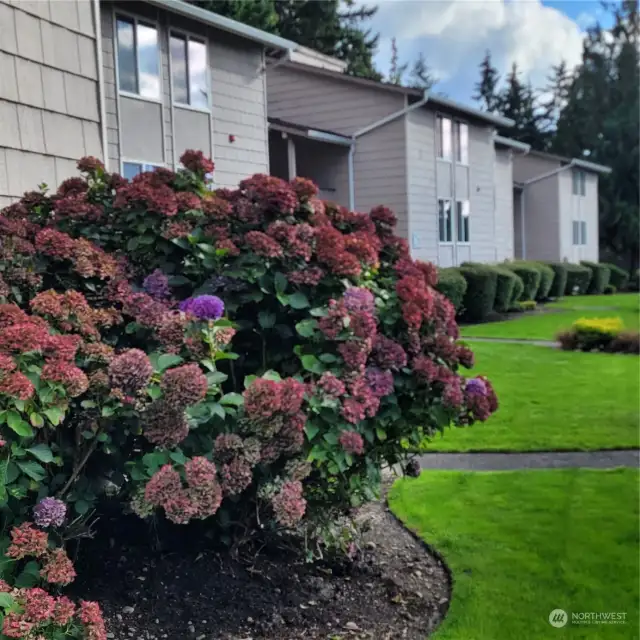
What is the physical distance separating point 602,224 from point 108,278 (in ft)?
129

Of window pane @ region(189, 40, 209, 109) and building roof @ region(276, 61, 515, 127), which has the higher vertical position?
building roof @ region(276, 61, 515, 127)

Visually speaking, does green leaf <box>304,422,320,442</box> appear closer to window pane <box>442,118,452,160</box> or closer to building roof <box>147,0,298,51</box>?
building roof <box>147,0,298,51</box>

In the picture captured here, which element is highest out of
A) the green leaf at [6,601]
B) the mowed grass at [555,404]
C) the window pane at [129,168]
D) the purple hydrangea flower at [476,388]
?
the window pane at [129,168]

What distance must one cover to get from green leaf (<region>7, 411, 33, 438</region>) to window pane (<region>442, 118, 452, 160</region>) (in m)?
19.7

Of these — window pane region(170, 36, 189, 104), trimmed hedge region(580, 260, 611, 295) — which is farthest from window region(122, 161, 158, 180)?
trimmed hedge region(580, 260, 611, 295)

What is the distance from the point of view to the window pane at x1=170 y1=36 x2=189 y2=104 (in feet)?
43.0

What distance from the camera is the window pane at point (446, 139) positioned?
20.7 meters

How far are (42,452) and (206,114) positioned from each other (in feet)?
40.2

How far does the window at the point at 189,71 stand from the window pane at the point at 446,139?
359 inches

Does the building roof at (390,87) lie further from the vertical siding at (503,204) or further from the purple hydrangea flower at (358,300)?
the purple hydrangea flower at (358,300)

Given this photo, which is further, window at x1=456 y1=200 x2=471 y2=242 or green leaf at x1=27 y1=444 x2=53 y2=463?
window at x1=456 y1=200 x2=471 y2=242

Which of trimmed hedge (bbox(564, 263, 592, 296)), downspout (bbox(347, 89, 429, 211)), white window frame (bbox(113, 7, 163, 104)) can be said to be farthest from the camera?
trimmed hedge (bbox(564, 263, 592, 296))

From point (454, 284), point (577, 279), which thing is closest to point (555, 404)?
point (454, 284)

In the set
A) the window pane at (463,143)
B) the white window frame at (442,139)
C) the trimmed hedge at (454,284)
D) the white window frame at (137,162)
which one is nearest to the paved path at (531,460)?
the trimmed hedge at (454,284)
